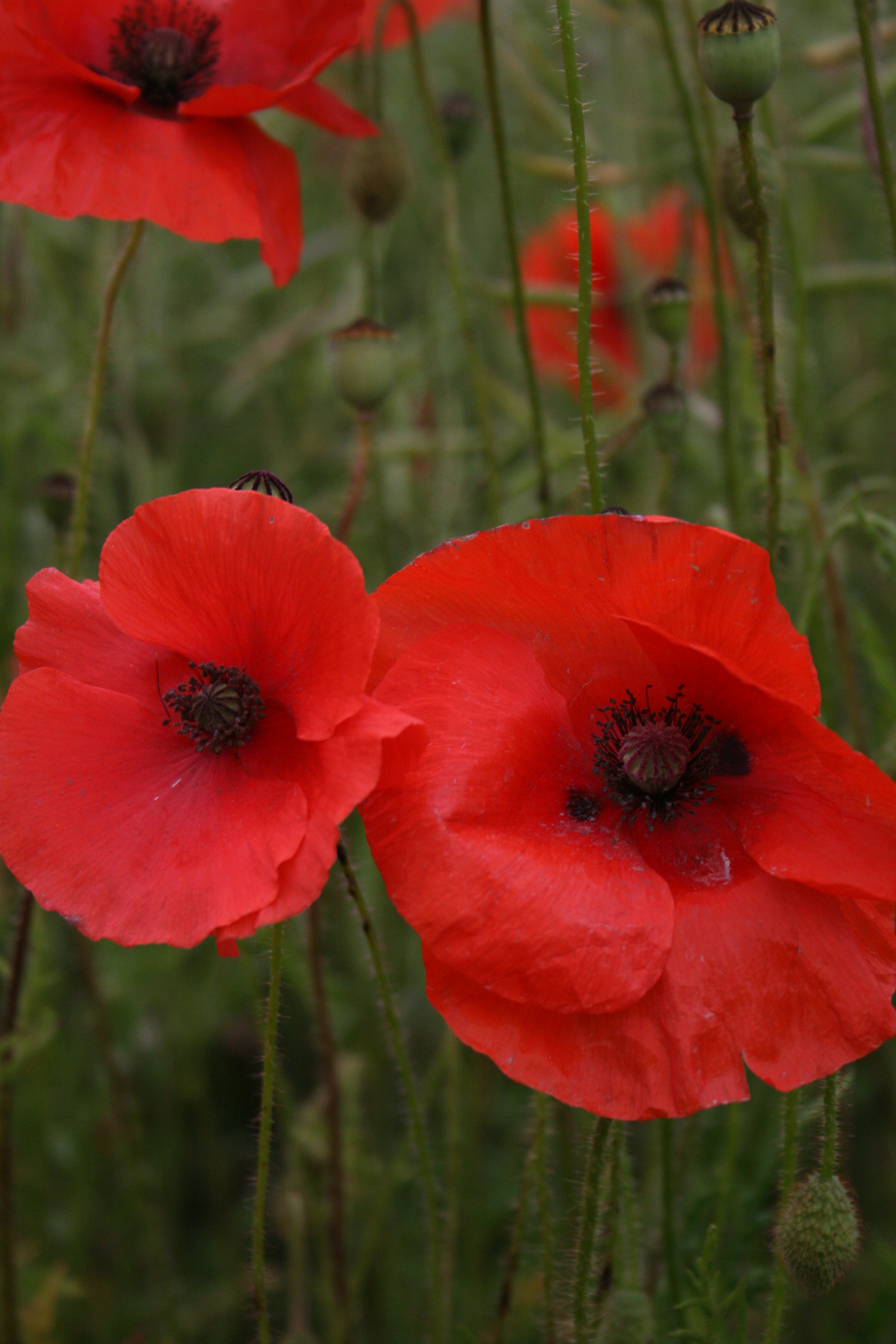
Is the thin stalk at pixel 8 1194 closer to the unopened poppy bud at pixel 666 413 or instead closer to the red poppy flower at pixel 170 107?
the red poppy flower at pixel 170 107

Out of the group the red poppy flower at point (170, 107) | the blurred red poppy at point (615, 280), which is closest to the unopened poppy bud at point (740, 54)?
the red poppy flower at point (170, 107)

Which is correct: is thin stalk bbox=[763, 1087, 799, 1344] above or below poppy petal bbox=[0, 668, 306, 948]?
below

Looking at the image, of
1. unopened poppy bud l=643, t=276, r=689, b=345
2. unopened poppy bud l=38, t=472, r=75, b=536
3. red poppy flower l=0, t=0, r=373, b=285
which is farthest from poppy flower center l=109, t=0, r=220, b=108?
→ unopened poppy bud l=643, t=276, r=689, b=345

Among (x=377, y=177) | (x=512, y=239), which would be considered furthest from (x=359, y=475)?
(x=377, y=177)

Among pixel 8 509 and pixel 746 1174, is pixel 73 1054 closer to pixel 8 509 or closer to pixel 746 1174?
pixel 8 509

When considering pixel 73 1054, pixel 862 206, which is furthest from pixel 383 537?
pixel 862 206

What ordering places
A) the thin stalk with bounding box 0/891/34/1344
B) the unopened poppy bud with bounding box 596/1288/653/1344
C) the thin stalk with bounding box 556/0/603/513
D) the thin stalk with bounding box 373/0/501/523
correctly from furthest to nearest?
the thin stalk with bounding box 373/0/501/523
the thin stalk with bounding box 0/891/34/1344
the unopened poppy bud with bounding box 596/1288/653/1344
the thin stalk with bounding box 556/0/603/513

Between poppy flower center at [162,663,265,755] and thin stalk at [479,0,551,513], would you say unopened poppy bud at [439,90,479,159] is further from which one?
poppy flower center at [162,663,265,755]
